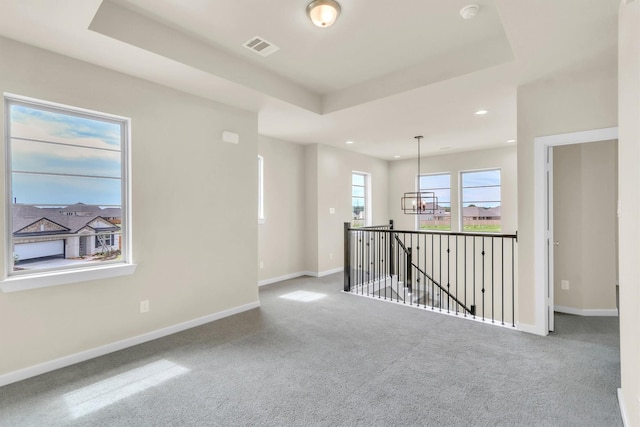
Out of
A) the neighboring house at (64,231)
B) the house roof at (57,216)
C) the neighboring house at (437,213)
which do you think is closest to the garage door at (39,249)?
the neighboring house at (64,231)

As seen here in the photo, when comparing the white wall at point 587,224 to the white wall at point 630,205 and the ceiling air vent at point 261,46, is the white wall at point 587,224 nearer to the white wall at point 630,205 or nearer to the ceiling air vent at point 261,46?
the white wall at point 630,205

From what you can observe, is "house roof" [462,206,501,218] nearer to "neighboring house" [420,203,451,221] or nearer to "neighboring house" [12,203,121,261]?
"neighboring house" [420,203,451,221]

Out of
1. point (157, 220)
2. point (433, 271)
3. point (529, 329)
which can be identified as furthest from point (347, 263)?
point (157, 220)

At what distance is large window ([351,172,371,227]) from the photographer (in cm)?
730

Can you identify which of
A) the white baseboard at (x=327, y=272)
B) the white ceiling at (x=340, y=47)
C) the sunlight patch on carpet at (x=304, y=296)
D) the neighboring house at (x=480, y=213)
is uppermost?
the white ceiling at (x=340, y=47)

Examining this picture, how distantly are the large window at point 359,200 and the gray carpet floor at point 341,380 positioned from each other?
3925mm

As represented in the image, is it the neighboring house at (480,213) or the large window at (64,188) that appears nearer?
the large window at (64,188)

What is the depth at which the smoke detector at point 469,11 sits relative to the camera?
2.45 metres

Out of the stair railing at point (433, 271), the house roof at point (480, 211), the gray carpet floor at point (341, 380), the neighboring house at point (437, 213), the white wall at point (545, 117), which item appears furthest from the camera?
the neighboring house at point (437, 213)

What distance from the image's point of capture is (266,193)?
18.5 feet

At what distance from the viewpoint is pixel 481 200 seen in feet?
23.3

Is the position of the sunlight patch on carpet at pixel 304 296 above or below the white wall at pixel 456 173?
below

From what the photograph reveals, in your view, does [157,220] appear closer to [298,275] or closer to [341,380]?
[341,380]

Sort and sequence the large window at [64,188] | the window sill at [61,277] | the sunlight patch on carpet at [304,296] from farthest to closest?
the sunlight patch on carpet at [304,296] → the large window at [64,188] → the window sill at [61,277]
